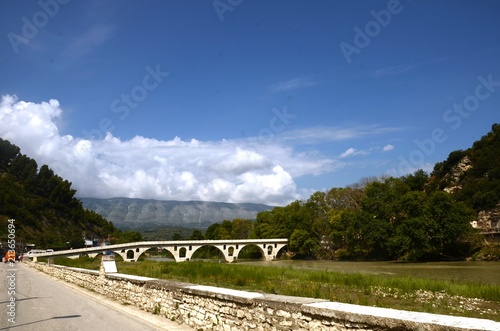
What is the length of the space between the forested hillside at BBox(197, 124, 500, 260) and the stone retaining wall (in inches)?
1827

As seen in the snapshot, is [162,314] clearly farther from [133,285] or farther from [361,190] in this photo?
[361,190]

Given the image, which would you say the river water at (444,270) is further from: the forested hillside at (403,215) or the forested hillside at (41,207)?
the forested hillside at (41,207)

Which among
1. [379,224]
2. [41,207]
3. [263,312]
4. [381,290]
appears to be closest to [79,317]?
[263,312]

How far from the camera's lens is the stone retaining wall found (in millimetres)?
4062

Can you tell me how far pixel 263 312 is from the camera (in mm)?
5883

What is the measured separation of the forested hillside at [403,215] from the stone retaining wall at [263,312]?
152 feet

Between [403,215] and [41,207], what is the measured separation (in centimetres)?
9571

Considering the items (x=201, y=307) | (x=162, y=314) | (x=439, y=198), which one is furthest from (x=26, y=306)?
(x=439, y=198)

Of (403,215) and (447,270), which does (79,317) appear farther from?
(403,215)

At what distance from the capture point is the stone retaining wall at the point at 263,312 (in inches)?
160

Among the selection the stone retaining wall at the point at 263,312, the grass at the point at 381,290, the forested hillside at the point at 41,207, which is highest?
the forested hillside at the point at 41,207

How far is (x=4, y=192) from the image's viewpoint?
10119 cm

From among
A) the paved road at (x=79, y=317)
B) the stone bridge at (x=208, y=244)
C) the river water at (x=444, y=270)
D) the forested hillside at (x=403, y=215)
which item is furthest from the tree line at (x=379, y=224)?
the paved road at (x=79, y=317)

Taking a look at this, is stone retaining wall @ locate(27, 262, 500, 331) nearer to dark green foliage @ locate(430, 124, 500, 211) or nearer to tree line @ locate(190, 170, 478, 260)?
tree line @ locate(190, 170, 478, 260)
